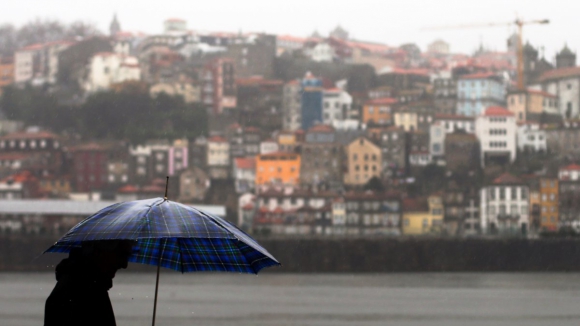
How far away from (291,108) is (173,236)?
187 ft

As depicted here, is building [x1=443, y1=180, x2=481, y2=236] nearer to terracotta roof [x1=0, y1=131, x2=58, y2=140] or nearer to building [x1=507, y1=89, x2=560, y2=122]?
building [x1=507, y1=89, x2=560, y2=122]

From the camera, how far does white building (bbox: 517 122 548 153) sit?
180ft

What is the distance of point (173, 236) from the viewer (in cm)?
282

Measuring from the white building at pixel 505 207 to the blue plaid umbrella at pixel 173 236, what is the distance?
140 feet

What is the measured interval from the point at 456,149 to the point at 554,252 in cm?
1975

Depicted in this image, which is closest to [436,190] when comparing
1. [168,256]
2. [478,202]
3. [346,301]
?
[478,202]

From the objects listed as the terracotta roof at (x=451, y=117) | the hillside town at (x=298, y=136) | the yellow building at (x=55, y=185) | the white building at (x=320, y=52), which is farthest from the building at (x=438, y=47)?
the yellow building at (x=55, y=185)

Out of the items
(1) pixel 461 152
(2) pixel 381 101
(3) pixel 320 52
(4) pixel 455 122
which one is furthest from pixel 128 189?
(3) pixel 320 52

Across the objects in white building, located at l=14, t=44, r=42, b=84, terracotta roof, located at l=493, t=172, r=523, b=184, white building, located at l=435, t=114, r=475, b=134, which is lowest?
terracotta roof, located at l=493, t=172, r=523, b=184

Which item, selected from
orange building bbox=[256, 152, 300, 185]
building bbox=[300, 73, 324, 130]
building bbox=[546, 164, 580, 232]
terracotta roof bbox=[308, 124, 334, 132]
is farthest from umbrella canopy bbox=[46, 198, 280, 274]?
building bbox=[300, 73, 324, 130]

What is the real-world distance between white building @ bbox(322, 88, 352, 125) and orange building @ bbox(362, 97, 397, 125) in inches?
42.8

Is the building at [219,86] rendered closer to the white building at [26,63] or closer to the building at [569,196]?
the white building at [26,63]

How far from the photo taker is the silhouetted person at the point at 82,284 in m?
2.72

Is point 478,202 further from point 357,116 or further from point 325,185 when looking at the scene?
point 357,116
